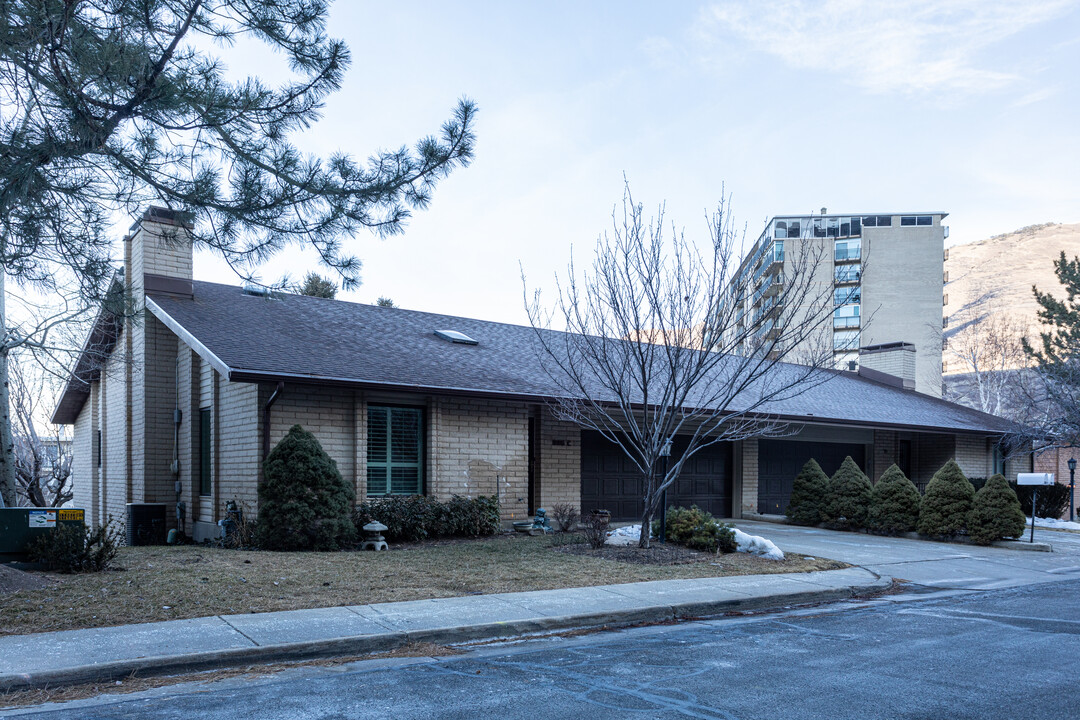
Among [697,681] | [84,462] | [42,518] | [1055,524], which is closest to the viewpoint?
[697,681]

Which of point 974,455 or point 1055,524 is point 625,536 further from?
point 974,455

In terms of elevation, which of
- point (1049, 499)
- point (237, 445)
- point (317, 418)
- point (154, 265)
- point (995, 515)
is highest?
point (154, 265)

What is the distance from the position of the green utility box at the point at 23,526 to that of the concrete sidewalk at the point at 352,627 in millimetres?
3767

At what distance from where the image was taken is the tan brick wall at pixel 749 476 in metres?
22.8

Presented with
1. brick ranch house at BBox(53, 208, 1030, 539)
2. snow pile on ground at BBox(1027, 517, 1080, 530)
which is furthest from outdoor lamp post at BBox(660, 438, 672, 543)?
snow pile on ground at BBox(1027, 517, 1080, 530)

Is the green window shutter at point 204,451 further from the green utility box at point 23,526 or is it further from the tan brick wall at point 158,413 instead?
the green utility box at point 23,526

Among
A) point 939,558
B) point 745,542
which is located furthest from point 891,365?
point 745,542

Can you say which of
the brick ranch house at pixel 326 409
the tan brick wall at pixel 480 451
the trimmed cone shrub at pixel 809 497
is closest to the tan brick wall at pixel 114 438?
the brick ranch house at pixel 326 409

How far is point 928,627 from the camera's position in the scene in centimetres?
860

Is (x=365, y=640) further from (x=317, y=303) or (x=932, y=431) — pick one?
(x=932, y=431)

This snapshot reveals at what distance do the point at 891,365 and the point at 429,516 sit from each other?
23971 mm

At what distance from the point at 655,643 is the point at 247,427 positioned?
9079mm

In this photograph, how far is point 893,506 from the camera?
749 inches

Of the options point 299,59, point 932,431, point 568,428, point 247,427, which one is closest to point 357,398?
→ point 247,427
